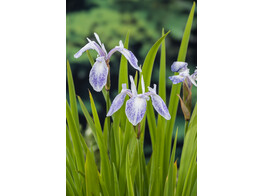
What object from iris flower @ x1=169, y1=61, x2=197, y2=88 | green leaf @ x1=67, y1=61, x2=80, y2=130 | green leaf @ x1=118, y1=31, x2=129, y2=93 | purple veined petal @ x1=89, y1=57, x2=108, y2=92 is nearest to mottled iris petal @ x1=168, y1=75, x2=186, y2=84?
iris flower @ x1=169, y1=61, x2=197, y2=88

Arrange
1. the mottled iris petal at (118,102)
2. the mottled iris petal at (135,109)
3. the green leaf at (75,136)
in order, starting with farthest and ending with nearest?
the green leaf at (75,136), the mottled iris petal at (118,102), the mottled iris petal at (135,109)

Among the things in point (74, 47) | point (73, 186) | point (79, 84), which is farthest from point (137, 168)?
point (74, 47)

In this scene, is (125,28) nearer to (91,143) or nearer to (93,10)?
(93,10)

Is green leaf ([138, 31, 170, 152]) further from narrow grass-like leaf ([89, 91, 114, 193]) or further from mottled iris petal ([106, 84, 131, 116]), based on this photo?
narrow grass-like leaf ([89, 91, 114, 193])

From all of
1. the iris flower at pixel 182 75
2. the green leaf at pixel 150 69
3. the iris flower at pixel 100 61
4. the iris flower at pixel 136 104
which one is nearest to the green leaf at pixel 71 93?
the iris flower at pixel 100 61

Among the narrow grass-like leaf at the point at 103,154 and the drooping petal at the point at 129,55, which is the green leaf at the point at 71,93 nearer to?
the narrow grass-like leaf at the point at 103,154

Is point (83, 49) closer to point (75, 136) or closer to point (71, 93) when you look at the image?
point (71, 93)

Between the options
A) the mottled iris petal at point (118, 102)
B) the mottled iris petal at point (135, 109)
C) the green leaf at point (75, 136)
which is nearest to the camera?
the mottled iris petal at point (135, 109)

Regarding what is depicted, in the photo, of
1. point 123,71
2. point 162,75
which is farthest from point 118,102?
point 162,75
